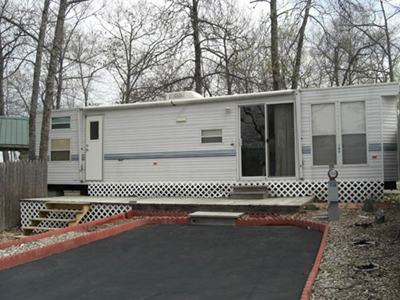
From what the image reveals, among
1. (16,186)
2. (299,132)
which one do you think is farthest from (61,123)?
(299,132)

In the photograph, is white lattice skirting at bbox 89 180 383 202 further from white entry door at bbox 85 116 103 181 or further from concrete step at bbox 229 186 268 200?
white entry door at bbox 85 116 103 181

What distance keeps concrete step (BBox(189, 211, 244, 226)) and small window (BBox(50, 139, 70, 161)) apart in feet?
16.1

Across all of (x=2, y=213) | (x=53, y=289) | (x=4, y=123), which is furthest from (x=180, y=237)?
(x=4, y=123)

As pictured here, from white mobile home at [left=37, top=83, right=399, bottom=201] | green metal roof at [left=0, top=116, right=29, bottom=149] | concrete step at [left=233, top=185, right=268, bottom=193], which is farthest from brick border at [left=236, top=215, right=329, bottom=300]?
green metal roof at [left=0, top=116, right=29, bottom=149]

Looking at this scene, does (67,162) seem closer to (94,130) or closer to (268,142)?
(94,130)

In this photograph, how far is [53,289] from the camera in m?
3.85

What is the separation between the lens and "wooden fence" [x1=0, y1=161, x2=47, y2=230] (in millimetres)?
9148

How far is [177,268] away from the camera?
4496 millimetres

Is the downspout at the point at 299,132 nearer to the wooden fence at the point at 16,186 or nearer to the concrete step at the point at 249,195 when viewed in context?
the concrete step at the point at 249,195

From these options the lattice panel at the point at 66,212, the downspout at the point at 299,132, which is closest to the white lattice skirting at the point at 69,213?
the lattice panel at the point at 66,212

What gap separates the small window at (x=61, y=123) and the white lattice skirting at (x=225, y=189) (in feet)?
5.86

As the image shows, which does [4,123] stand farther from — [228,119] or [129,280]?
[129,280]

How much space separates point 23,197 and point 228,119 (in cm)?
520

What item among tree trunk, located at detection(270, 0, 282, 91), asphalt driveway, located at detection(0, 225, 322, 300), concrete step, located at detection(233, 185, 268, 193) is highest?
tree trunk, located at detection(270, 0, 282, 91)
